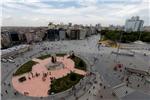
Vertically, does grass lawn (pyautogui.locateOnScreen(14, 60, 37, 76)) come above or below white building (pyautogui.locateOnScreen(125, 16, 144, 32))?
below

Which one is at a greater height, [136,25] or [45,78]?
[136,25]

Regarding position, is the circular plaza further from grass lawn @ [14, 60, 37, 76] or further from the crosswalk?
the crosswalk

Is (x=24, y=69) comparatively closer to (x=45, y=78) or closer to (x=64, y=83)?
Result: (x=45, y=78)

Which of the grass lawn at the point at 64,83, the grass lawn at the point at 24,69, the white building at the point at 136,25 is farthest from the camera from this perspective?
the white building at the point at 136,25

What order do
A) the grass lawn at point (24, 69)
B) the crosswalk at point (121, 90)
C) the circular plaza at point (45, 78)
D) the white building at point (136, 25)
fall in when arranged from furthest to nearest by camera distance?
the white building at point (136, 25), the grass lawn at point (24, 69), the circular plaza at point (45, 78), the crosswalk at point (121, 90)

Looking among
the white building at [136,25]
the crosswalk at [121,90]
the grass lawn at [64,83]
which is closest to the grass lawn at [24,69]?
the grass lawn at [64,83]

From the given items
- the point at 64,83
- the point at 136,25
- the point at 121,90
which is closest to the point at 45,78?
the point at 64,83

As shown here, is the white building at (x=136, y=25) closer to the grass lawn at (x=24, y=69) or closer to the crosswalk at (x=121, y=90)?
the grass lawn at (x=24, y=69)

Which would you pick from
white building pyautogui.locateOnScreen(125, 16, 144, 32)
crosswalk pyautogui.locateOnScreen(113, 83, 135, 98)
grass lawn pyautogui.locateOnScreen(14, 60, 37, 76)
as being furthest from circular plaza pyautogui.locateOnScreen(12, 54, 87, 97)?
white building pyautogui.locateOnScreen(125, 16, 144, 32)
